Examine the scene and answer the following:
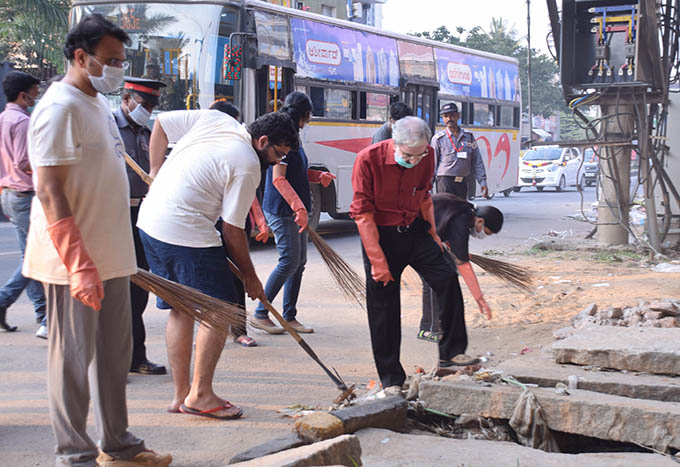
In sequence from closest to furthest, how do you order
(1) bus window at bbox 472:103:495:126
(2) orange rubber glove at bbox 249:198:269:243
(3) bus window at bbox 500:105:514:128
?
1. (2) orange rubber glove at bbox 249:198:269:243
2. (1) bus window at bbox 472:103:495:126
3. (3) bus window at bbox 500:105:514:128

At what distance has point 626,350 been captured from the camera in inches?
175

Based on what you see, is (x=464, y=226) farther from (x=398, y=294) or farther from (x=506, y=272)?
(x=506, y=272)

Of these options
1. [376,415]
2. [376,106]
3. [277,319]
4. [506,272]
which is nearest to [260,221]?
[277,319]

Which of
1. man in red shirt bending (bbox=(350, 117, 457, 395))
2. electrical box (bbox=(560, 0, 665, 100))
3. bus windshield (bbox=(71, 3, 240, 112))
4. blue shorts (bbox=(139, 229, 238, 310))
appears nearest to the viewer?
blue shorts (bbox=(139, 229, 238, 310))

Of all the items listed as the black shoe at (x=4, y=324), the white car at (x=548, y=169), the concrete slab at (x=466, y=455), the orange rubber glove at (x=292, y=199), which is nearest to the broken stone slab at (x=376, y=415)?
the concrete slab at (x=466, y=455)

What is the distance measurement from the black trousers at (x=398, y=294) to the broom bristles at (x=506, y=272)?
1.35 meters

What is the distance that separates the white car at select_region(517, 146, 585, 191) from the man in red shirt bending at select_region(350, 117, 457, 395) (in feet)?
71.5

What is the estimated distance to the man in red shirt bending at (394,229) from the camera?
14.0ft

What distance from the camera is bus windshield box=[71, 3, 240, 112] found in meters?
9.59

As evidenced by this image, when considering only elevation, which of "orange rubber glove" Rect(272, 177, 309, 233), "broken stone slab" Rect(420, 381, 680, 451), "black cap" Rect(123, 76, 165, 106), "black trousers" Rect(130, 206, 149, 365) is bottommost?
"broken stone slab" Rect(420, 381, 680, 451)

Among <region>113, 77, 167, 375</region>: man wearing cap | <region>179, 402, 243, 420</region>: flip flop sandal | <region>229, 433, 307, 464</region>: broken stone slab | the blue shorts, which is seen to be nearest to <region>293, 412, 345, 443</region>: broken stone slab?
<region>229, 433, 307, 464</region>: broken stone slab

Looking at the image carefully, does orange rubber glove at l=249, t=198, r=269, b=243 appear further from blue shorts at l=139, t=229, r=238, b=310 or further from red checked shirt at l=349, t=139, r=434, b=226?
blue shorts at l=139, t=229, r=238, b=310

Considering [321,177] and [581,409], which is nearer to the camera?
[581,409]

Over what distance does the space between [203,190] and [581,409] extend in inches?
81.9
